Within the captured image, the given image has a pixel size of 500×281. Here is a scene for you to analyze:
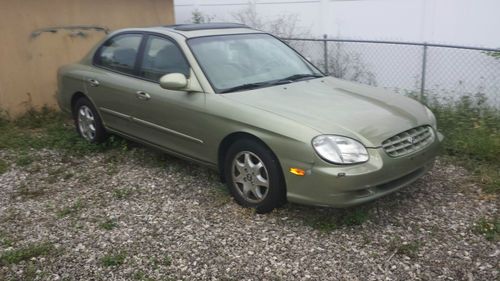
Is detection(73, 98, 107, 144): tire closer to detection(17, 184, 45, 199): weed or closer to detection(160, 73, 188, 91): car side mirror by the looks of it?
detection(17, 184, 45, 199): weed

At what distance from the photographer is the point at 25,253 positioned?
3.71 m

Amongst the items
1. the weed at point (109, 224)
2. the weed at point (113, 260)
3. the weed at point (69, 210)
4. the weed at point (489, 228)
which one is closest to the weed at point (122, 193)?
the weed at point (69, 210)

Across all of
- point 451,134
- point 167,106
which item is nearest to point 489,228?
point 451,134

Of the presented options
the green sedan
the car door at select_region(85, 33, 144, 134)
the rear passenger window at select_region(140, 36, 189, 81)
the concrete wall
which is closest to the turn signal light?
the green sedan

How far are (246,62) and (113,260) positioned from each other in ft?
7.50

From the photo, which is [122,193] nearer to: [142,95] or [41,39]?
[142,95]

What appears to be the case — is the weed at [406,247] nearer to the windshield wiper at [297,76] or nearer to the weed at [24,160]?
the windshield wiper at [297,76]

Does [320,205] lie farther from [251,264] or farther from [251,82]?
[251,82]

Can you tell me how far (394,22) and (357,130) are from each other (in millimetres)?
4446

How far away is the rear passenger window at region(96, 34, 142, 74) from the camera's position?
5.38 m

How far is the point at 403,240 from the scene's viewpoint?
377 centimetres

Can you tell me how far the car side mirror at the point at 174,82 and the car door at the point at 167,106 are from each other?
0.49ft

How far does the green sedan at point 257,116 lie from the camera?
377cm

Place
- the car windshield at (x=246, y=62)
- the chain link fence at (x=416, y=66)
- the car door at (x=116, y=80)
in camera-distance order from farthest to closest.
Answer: the chain link fence at (x=416, y=66), the car door at (x=116, y=80), the car windshield at (x=246, y=62)
